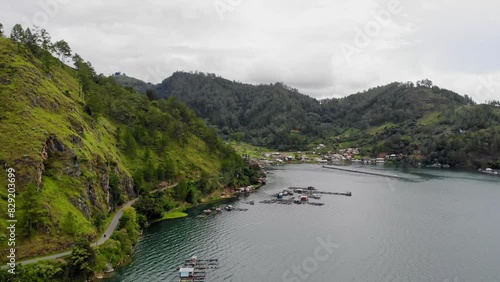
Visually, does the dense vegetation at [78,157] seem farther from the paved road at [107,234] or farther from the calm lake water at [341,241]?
the calm lake water at [341,241]

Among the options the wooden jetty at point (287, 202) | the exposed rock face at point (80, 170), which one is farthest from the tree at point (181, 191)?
the exposed rock face at point (80, 170)

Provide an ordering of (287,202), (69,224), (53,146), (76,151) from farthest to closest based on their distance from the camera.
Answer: (287,202) < (76,151) < (53,146) < (69,224)

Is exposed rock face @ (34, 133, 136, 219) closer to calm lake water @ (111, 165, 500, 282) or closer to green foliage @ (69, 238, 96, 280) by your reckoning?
calm lake water @ (111, 165, 500, 282)

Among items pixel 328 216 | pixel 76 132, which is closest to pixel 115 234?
pixel 76 132

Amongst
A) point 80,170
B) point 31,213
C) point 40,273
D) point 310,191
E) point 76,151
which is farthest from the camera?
point 310,191

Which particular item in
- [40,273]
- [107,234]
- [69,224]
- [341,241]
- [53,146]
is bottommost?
[341,241]

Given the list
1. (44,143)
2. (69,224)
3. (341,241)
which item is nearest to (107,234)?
(69,224)

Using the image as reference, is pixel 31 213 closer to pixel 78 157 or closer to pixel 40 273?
pixel 40 273

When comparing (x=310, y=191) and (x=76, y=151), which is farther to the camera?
(x=310, y=191)
